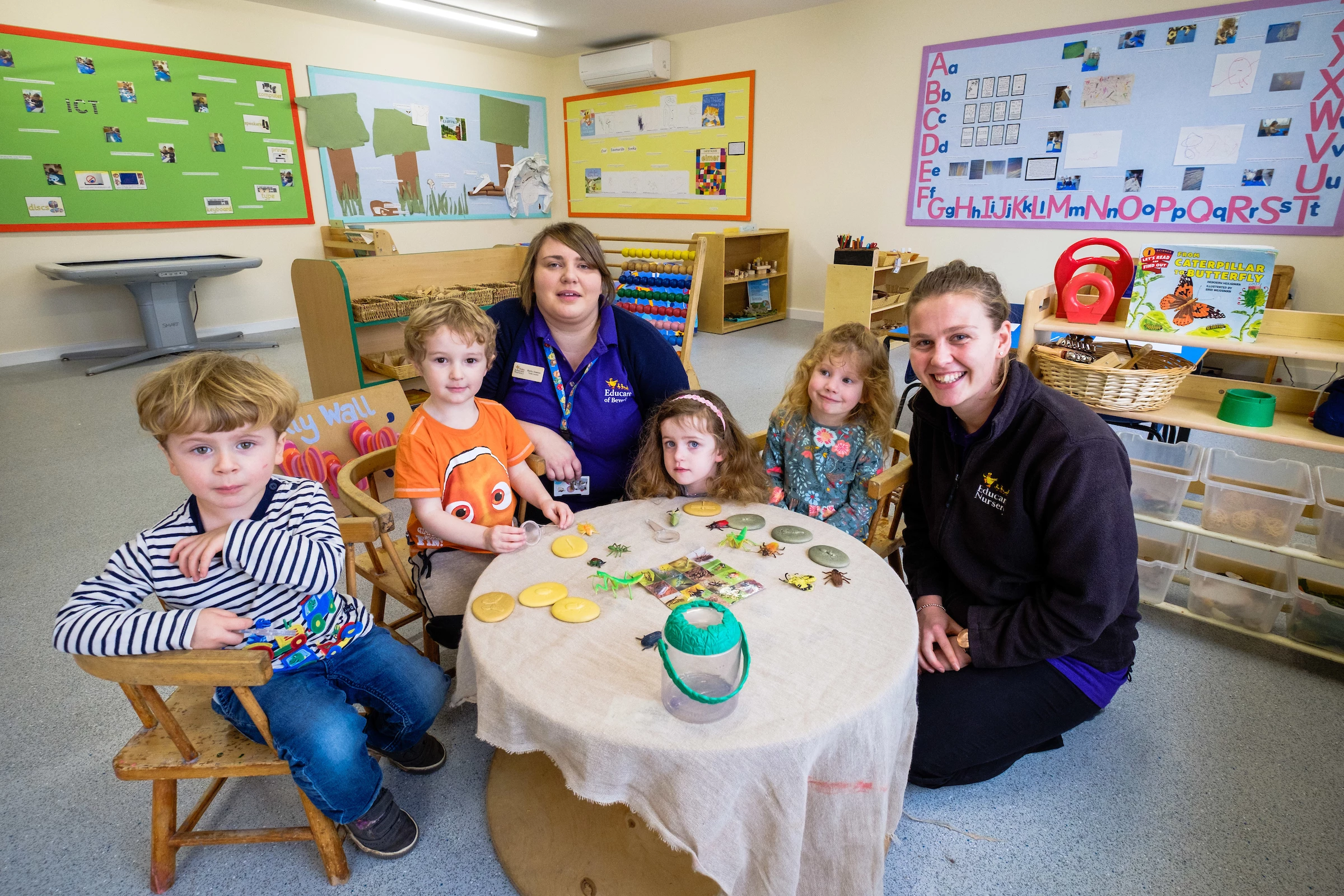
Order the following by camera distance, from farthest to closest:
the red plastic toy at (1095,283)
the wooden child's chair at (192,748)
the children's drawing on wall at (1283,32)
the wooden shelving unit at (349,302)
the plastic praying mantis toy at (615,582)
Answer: the children's drawing on wall at (1283,32), the wooden shelving unit at (349,302), the red plastic toy at (1095,283), the plastic praying mantis toy at (615,582), the wooden child's chair at (192,748)

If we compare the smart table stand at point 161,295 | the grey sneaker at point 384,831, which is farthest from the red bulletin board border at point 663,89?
the grey sneaker at point 384,831

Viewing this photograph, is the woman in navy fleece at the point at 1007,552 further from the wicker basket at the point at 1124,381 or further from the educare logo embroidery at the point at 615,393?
the educare logo embroidery at the point at 615,393

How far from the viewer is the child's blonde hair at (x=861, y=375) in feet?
6.19

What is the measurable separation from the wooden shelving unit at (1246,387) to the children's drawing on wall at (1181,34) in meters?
3.64

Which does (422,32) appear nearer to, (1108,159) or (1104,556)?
(1108,159)

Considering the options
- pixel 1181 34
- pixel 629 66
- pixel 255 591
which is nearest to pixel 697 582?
pixel 255 591

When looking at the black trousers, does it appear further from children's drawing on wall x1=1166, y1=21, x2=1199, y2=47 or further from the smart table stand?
the smart table stand

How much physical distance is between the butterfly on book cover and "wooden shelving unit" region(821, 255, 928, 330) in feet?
9.70

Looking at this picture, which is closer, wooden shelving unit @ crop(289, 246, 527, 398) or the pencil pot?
the pencil pot

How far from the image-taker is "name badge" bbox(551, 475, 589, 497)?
1990 mm

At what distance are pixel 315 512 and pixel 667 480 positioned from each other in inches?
32.3

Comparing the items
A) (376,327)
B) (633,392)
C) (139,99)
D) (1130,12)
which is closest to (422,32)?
(139,99)

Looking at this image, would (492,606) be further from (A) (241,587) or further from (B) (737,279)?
(B) (737,279)

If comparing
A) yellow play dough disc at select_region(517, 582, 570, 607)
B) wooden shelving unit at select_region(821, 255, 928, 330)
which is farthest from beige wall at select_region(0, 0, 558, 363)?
yellow play dough disc at select_region(517, 582, 570, 607)
